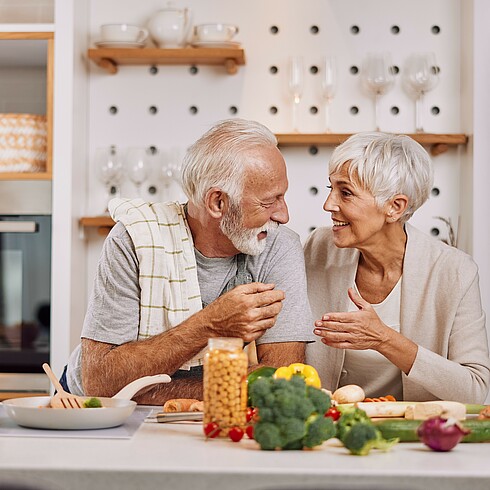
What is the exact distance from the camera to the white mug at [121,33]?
330 cm

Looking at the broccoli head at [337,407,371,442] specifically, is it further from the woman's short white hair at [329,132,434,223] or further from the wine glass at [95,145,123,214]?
the wine glass at [95,145,123,214]

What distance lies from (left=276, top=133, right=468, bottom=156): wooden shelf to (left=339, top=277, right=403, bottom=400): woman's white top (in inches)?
40.9

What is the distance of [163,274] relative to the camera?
212 cm

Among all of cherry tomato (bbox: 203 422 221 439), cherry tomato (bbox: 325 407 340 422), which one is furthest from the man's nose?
cherry tomato (bbox: 203 422 221 439)

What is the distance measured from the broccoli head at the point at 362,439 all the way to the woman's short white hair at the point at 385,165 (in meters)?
1.12

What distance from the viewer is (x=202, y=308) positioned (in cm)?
216

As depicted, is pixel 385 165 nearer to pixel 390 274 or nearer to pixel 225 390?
pixel 390 274

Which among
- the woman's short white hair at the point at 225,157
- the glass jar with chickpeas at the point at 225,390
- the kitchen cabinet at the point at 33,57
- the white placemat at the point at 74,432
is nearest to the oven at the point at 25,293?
the kitchen cabinet at the point at 33,57

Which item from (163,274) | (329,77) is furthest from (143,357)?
(329,77)

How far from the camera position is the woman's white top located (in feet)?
7.60

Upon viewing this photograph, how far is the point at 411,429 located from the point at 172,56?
2230mm

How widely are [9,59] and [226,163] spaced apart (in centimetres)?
151

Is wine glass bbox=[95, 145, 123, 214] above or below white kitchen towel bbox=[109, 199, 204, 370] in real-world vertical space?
above

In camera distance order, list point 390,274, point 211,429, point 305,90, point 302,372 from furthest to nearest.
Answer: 1. point 305,90
2. point 390,274
3. point 302,372
4. point 211,429
